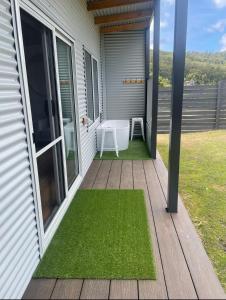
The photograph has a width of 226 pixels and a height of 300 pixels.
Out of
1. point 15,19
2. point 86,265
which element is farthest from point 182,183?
point 15,19

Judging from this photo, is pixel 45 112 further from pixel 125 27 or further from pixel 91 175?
pixel 125 27

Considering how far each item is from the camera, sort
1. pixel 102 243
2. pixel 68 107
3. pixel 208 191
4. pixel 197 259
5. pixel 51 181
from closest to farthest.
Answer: pixel 197 259 → pixel 102 243 → pixel 51 181 → pixel 68 107 → pixel 208 191

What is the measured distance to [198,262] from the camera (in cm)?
186

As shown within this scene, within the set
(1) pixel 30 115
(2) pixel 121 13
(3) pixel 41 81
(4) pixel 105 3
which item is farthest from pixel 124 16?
(1) pixel 30 115

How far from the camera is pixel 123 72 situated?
22.1ft

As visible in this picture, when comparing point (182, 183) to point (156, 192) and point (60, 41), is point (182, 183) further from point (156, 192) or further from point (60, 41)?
A: point (60, 41)

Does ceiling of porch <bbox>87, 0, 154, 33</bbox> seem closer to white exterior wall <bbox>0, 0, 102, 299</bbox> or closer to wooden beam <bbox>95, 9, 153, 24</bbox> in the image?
wooden beam <bbox>95, 9, 153, 24</bbox>

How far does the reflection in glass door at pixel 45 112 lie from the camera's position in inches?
82.0

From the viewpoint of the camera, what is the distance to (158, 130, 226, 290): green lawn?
2172 mm

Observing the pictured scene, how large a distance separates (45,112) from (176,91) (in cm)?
132

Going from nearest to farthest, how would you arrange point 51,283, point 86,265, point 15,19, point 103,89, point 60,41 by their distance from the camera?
point 15,19 < point 51,283 < point 86,265 < point 60,41 < point 103,89

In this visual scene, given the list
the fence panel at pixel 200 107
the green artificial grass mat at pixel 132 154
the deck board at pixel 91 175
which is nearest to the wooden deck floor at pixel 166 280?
the deck board at pixel 91 175

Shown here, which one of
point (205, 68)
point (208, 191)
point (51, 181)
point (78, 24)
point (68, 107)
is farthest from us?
point (205, 68)

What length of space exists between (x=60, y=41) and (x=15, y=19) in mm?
1257
